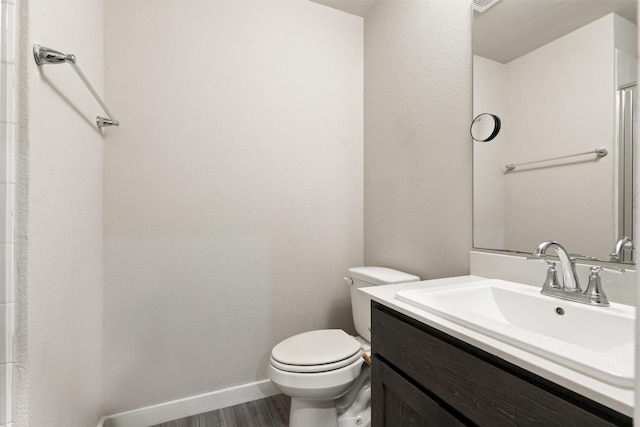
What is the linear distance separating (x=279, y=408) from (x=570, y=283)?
1.48 m

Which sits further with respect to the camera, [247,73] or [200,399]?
[247,73]

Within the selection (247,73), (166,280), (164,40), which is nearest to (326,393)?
(166,280)

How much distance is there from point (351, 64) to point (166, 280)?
5.70ft

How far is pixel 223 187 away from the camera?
159cm

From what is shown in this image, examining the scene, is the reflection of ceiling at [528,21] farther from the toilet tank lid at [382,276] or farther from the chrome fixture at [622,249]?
the toilet tank lid at [382,276]

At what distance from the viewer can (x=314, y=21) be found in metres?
1.80

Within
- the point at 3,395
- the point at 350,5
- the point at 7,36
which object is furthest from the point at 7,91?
the point at 350,5

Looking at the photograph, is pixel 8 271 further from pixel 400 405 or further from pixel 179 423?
pixel 179 423

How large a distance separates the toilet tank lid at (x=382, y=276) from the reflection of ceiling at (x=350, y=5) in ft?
5.45

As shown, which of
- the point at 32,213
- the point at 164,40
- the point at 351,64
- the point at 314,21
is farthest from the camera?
the point at 351,64

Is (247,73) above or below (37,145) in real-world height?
above

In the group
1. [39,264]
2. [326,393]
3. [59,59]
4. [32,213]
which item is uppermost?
[59,59]

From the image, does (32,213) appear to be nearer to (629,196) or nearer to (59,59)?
(59,59)

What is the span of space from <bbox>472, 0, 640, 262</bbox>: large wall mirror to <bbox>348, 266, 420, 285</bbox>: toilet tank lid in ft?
1.17
